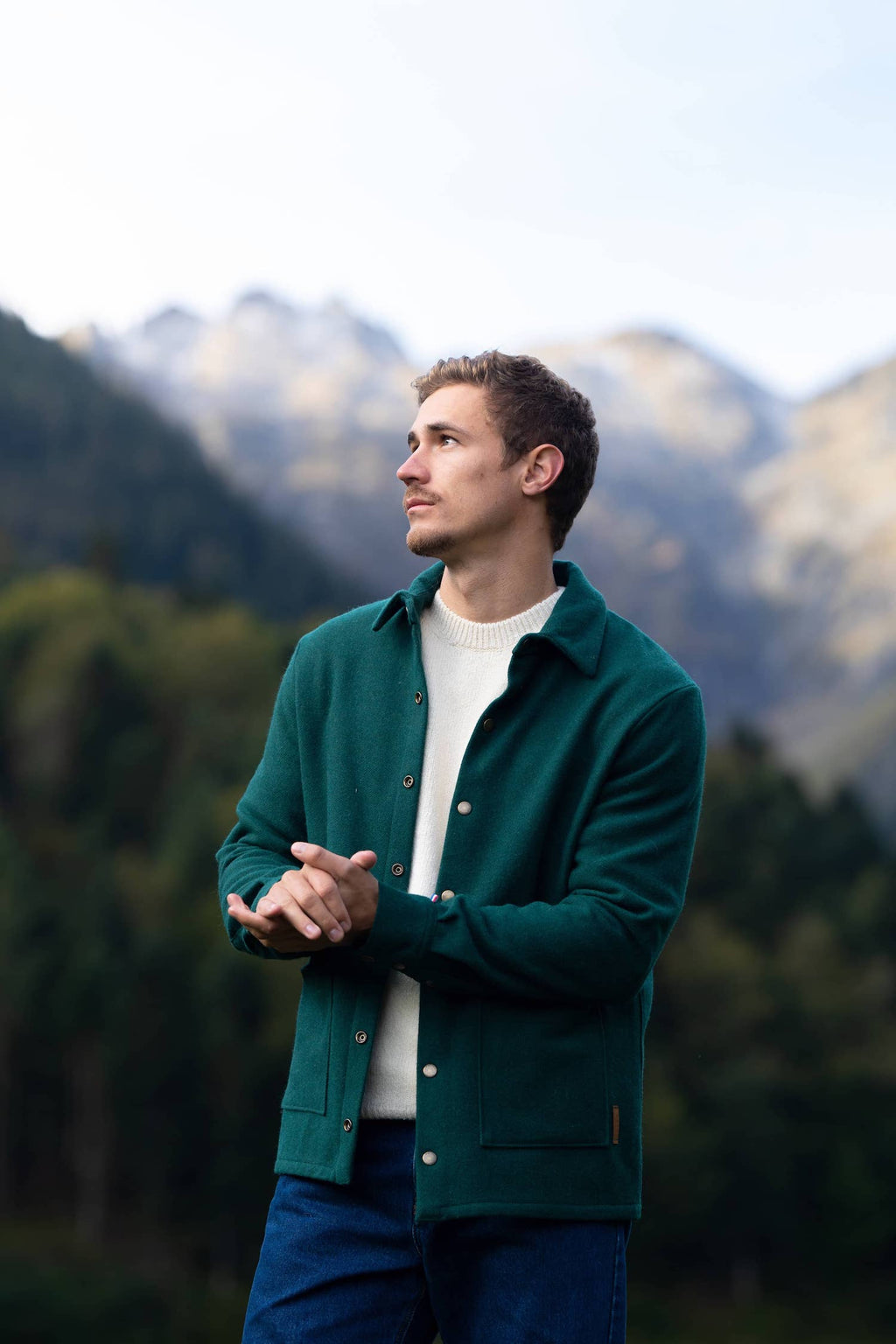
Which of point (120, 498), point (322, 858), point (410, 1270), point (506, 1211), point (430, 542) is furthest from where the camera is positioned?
point (120, 498)

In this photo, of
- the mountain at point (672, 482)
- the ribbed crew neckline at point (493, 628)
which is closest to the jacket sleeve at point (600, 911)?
the ribbed crew neckline at point (493, 628)

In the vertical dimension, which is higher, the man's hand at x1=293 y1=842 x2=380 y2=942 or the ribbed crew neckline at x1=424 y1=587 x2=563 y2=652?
the ribbed crew neckline at x1=424 y1=587 x2=563 y2=652

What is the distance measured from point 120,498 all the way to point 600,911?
12036cm

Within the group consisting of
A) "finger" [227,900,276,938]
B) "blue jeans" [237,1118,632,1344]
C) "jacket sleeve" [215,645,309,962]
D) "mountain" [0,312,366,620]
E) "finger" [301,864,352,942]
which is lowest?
"blue jeans" [237,1118,632,1344]

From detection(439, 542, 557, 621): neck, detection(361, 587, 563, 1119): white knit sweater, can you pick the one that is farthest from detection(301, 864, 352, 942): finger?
detection(439, 542, 557, 621): neck

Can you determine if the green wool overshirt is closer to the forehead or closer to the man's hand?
the man's hand

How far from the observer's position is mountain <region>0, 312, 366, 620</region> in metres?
118

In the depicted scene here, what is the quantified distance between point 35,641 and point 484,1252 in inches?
3627

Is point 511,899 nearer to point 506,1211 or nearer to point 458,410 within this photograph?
point 506,1211

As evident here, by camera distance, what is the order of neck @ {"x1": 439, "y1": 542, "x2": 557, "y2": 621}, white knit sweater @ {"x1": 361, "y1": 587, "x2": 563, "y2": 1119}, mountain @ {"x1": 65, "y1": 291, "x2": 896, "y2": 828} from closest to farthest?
white knit sweater @ {"x1": 361, "y1": 587, "x2": 563, "y2": 1119}
neck @ {"x1": 439, "y1": 542, "x2": 557, "y2": 621}
mountain @ {"x1": 65, "y1": 291, "x2": 896, "y2": 828}

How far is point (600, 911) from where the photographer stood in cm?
295

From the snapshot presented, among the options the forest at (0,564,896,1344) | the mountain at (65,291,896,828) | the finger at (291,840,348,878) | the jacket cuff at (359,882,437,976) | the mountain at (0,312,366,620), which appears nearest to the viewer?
the finger at (291,840,348,878)

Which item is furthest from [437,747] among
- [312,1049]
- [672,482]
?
[672,482]

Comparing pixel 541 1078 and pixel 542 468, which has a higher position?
pixel 542 468
